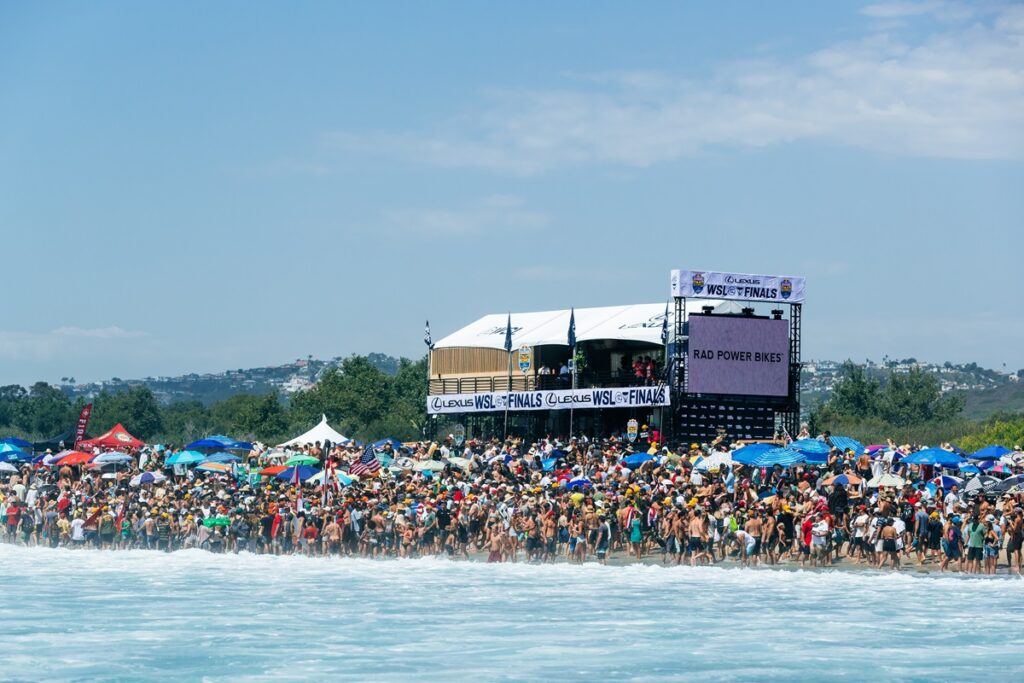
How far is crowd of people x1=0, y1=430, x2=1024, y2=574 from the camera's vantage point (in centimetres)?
3328

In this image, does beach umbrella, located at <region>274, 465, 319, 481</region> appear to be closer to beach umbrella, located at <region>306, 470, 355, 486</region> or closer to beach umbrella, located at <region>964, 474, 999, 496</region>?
beach umbrella, located at <region>306, 470, 355, 486</region>

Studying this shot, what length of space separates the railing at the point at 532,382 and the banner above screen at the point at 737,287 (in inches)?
135

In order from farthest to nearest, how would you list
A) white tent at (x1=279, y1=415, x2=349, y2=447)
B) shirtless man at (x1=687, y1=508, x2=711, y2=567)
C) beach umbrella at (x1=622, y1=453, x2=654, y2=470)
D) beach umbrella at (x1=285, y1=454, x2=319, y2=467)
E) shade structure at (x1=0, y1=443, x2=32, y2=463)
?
1. shade structure at (x1=0, y1=443, x2=32, y2=463)
2. white tent at (x1=279, y1=415, x2=349, y2=447)
3. beach umbrella at (x1=285, y1=454, x2=319, y2=467)
4. beach umbrella at (x1=622, y1=453, x2=654, y2=470)
5. shirtless man at (x1=687, y1=508, x2=711, y2=567)

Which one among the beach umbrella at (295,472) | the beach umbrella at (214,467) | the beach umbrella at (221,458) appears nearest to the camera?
the beach umbrella at (295,472)

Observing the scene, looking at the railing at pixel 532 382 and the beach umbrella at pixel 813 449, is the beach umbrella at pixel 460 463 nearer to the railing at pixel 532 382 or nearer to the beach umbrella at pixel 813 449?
the railing at pixel 532 382

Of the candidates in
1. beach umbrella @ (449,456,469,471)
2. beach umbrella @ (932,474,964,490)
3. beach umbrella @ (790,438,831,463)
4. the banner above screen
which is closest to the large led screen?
the banner above screen

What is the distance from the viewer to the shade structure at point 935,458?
3762 cm

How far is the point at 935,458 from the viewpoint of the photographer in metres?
37.7

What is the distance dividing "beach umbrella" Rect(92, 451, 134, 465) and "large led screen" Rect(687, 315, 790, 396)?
18.9 metres

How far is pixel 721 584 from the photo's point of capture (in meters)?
32.8

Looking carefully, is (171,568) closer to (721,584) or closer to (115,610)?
(115,610)

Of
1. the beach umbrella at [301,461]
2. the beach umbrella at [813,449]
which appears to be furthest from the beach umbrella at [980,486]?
the beach umbrella at [301,461]

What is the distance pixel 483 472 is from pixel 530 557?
7.19 metres

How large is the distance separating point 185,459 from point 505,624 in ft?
77.7
